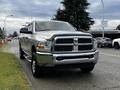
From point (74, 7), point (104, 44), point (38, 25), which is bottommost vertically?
point (104, 44)

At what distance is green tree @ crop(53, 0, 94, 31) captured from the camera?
67.2 meters

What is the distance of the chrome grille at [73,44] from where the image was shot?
9031 millimetres

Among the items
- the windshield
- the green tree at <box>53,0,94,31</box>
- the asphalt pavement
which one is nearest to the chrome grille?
the asphalt pavement

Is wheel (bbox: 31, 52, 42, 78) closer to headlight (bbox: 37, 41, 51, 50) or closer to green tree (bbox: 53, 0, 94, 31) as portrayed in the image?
headlight (bbox: 37, 41, 51, 50)

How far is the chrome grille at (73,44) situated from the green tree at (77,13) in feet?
189

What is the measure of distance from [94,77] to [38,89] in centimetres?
248

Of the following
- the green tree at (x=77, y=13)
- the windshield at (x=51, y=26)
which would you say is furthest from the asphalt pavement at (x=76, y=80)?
the green tree at (x=77, y=13)

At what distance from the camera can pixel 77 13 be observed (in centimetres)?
6738

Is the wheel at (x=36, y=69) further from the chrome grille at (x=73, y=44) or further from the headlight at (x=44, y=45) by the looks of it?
the chrome grille at (x=73, y=44)

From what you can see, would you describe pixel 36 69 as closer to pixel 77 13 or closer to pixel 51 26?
pixel 51 26

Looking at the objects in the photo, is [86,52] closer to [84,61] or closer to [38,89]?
[84,61]

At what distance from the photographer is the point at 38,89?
8.04 m

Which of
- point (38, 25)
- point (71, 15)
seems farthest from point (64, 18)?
point (38, 25)

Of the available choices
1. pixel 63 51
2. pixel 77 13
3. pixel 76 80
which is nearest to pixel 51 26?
pixel 63 51
